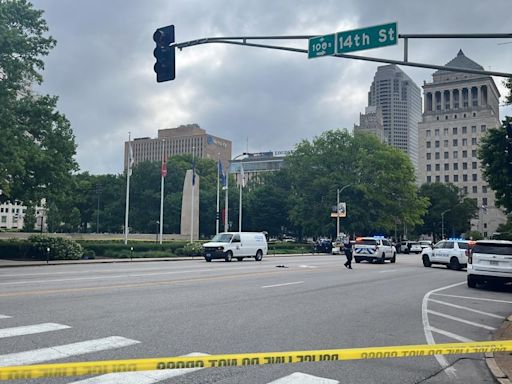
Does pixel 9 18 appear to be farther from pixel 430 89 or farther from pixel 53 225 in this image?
pixel 430 89

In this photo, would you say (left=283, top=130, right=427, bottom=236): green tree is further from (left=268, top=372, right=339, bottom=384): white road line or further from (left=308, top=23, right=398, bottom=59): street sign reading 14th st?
(left=268, top=372, right=339, bottom=384): white road line

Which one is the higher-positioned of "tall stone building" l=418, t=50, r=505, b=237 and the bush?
"tall stone building" l=418, t=50, r=505, b=237

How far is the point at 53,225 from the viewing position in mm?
107188

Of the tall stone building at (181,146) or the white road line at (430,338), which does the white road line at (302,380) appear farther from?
the tall stone building at (181,146)

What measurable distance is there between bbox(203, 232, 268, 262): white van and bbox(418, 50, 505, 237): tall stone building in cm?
11374

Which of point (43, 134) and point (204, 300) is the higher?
point (43, 134)

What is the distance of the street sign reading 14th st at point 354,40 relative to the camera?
12.8 m

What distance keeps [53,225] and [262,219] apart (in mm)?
45596

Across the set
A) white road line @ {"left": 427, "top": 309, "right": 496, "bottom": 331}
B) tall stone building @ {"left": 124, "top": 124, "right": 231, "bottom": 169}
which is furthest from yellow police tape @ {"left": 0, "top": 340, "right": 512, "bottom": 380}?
tall stone building @ {"left": 124, "top": 124, "right": 231, "bottom": 169}

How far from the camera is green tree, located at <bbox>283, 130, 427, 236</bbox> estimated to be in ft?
228

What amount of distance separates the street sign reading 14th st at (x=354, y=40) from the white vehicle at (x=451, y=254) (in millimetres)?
19221

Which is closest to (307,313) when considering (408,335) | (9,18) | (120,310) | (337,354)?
(408,335)

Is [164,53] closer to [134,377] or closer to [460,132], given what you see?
[134,377]

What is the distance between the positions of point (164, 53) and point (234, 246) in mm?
21340
